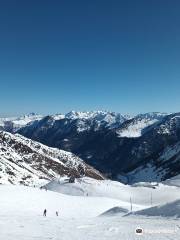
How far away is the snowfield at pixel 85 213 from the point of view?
42.8 meters

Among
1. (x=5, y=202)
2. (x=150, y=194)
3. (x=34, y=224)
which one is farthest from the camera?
(x=150, y=194)

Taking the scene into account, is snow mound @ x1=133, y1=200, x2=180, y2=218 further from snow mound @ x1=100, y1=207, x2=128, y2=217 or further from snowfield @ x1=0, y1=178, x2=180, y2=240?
snow mound @ x1=100, y1=207, x2=128, y2=217

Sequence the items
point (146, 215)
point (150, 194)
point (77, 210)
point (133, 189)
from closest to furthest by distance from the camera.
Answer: point (146, 215) < point (77, 210) < point (150, 194) < point (133, 189)

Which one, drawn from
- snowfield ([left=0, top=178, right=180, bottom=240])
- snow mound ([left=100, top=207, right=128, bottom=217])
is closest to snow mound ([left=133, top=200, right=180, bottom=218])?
snowfield ([left=0, top=178, right=180, bottom=240])

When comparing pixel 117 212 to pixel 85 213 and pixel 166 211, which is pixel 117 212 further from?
pixel 166 211

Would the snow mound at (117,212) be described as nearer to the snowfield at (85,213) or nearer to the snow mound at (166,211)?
the snowfield at (85,213)

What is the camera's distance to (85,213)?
87.8 metres

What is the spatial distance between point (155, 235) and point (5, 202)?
49754 mm

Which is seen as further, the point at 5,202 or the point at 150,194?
the point at 150,194

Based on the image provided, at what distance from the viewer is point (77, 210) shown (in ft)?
294

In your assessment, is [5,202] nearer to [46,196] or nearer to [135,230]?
[46,196]

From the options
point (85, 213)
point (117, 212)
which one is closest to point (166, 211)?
point (117, 212)

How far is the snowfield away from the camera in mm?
42841

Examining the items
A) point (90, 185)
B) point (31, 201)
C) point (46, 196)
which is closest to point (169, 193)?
point (90, 185)
